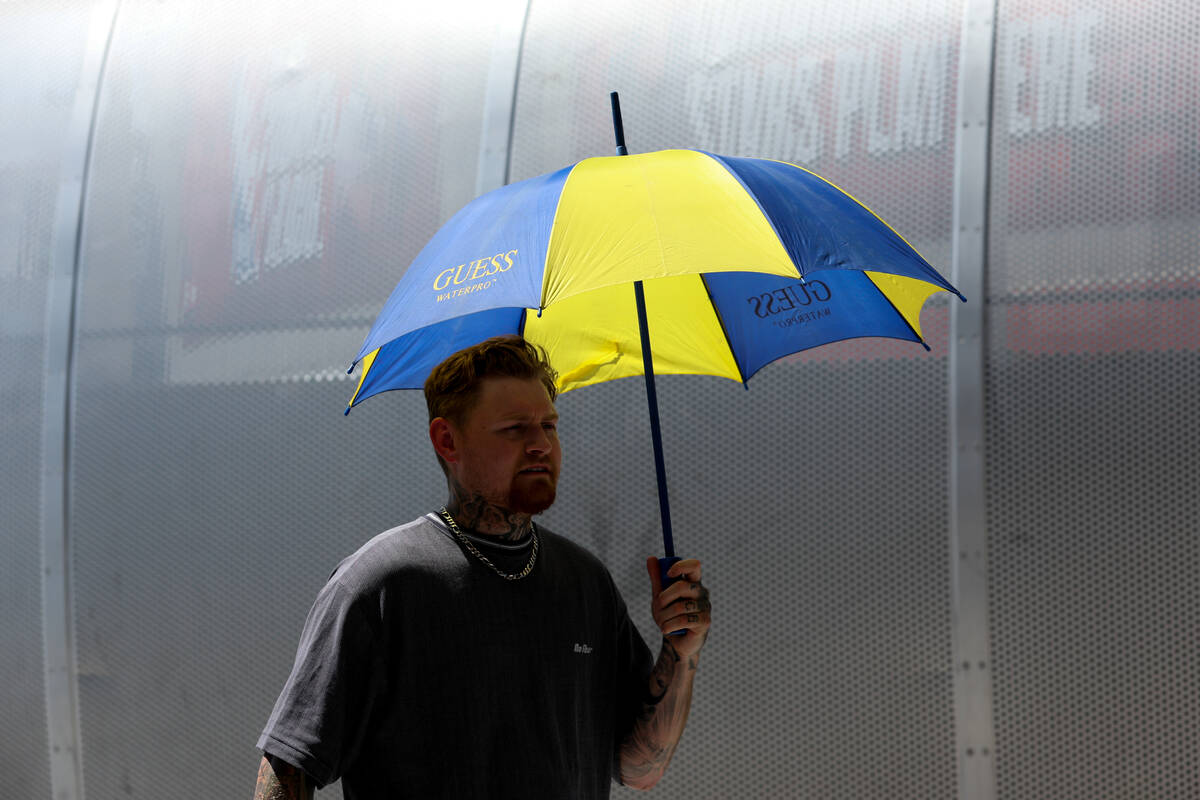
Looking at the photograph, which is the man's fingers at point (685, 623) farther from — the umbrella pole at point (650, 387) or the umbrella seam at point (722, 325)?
the umbrella seam at point (722, 325)

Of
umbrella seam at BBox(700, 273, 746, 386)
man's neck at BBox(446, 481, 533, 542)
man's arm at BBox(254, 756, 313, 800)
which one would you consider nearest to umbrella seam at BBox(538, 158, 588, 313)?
man's neck at BBox(446, 481, 533, 542)

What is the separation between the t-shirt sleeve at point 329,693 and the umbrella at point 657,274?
1.50 ft

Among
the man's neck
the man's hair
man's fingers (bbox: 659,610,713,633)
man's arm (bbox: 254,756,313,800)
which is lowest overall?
man's arm (bbox: 254,756,313,800)

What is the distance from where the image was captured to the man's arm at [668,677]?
6.24 feet

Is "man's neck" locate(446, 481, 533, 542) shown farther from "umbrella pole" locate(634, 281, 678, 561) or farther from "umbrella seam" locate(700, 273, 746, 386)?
"umbrella seam" locate(700, 273, 746, 386)

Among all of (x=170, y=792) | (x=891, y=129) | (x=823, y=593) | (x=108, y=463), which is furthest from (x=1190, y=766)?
(x=108, y=463)

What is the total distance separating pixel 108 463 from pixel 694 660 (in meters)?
2.25

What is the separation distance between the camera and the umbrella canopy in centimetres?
173

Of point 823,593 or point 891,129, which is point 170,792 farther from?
point 891,129

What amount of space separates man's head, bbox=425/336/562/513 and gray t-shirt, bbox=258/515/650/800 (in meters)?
0.11

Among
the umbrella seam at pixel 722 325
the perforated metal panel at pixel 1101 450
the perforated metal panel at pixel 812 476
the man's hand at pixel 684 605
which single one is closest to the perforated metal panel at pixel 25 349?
the perforated metal panel at pixel 812 476

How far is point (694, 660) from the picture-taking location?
1961mm

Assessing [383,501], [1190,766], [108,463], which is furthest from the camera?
[108,463]

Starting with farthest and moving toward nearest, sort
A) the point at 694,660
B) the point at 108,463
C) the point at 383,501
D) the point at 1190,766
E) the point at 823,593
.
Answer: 1. the point at 108,463
2. the point at 383,501
3. the point at 823,593
4. the point at 1190,766
5. the point at 694,660
